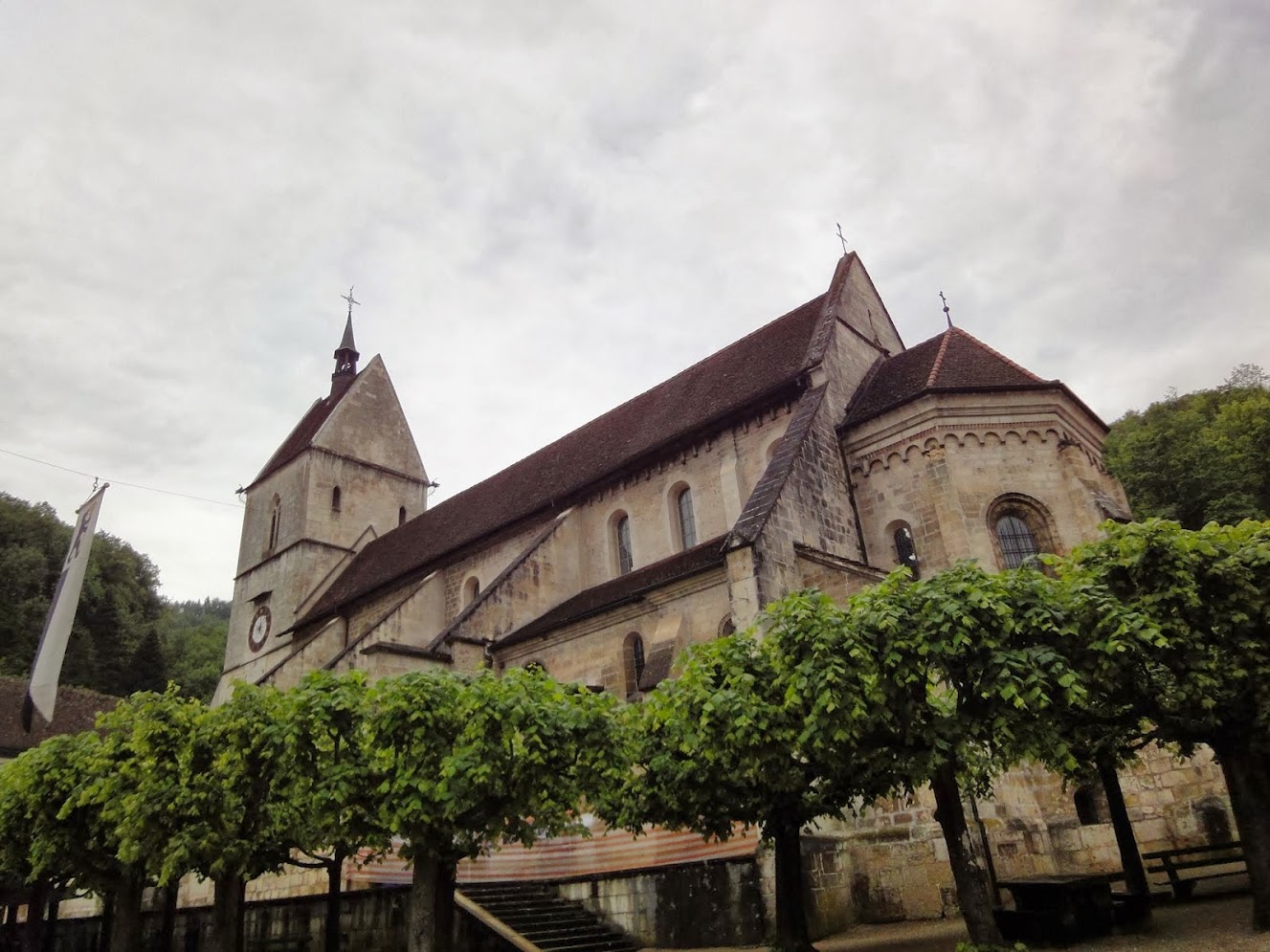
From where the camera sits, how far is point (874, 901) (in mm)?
14562

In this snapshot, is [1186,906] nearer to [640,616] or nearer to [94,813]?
[640,616]

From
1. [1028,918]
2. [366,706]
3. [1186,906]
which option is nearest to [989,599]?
[1028,918]

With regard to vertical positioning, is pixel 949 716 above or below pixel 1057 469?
below

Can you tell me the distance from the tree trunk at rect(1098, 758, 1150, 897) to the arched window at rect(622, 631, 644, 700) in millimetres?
10275

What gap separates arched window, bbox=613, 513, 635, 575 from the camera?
25.3 meters

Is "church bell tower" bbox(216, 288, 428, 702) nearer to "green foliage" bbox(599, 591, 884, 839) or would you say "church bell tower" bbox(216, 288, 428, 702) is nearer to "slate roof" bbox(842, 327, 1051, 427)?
"slate roof" bbox(842, 327, 1051, 427)

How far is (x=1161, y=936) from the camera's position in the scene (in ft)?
34.2

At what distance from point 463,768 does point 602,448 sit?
18.4 m

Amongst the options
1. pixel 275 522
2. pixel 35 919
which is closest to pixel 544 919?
pixel 35 919

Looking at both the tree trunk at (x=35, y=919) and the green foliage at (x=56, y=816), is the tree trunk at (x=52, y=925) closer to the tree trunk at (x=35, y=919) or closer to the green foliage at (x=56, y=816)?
the tree trunk at (x=35, y=919)

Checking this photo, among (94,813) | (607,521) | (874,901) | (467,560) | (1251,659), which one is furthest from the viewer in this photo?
(467,560)

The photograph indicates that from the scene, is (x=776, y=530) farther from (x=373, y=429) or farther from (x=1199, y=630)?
(x=373, y=429)

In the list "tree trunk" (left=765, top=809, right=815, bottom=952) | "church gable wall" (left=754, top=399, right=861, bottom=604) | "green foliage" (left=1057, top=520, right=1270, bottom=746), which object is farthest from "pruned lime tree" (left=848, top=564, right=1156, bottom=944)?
"church gable wall" (left=754, top=399, right=861, bottom=604)

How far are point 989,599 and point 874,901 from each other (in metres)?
6.83
